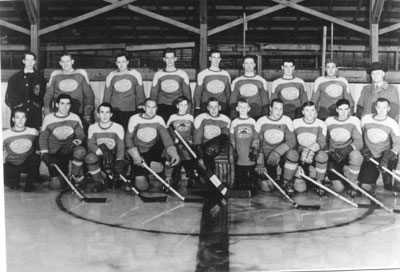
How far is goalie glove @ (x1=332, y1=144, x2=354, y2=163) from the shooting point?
12.9 ft

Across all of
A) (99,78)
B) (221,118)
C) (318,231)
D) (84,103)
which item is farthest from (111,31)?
(318,231)

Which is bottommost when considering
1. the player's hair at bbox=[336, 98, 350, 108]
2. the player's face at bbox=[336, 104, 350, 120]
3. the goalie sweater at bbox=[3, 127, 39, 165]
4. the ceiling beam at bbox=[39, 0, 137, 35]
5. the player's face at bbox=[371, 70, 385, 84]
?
the goalie sweater at bbox=[3, 127, 39, 165]

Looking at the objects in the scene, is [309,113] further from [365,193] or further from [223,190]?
[223,190]

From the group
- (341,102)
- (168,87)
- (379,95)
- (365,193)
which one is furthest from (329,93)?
(168,87)

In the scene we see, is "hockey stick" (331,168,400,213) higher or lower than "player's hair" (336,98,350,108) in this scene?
lower

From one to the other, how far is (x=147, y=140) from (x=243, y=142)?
84 centimetres

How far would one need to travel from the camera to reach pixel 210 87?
4.46 meters

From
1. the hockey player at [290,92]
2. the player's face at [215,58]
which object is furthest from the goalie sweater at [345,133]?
the player's face at [215,58]

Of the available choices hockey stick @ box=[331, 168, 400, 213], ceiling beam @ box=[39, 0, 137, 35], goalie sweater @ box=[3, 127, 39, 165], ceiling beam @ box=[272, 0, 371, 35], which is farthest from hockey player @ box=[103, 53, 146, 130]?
ceiling beam @ box=[272, 0, 371, 35]

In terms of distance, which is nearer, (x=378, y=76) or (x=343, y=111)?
(x=343, y=111)

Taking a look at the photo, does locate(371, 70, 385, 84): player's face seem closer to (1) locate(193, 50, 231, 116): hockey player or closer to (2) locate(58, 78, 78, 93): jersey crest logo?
(1) locate(193, 50, 231, 116): hockey player

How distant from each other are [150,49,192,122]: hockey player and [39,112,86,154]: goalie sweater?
2.43ft

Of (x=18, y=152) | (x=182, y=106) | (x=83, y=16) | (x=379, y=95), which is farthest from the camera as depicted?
(x=83, y=16)

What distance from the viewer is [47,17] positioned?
5711 mm
